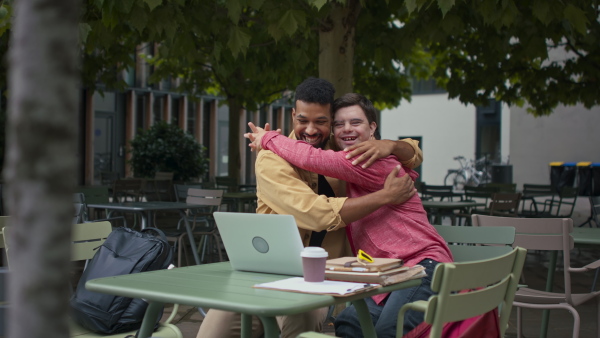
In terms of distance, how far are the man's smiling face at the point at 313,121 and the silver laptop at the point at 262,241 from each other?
0.73 metres

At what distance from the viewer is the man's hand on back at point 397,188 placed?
297cm

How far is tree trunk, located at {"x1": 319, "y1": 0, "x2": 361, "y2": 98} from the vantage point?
22.7 feet

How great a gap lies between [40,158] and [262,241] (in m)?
1.94

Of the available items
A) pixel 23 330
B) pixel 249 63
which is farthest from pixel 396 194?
pixel 249 63

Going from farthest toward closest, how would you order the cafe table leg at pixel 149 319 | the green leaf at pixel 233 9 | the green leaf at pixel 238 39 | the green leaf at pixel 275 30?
1. the green leaf at pixel 238 39
2. the green leaf at pixel 275 30
3. the green leaf at pixel 233 9
4. the cafe table leg at pixel 149 319

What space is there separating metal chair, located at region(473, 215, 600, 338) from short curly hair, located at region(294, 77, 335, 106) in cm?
155

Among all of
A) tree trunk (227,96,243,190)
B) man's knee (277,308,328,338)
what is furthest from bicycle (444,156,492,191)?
man's knee (277,308,328,338)

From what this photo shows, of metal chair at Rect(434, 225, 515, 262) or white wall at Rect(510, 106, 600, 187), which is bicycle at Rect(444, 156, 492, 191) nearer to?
white wall at Rect(510, 106, 600, 187)

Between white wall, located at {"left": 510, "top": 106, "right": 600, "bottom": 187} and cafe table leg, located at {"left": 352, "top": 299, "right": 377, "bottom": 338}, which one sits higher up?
white wall, located at {"left": 510, "top": 106, "right": 600, "bottom": 187}

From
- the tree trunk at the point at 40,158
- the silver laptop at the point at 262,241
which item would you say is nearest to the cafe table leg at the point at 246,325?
the silver laptop at the point at 262,241

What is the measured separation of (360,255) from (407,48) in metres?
5.82

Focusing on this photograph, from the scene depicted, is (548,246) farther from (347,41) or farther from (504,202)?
(504,202)

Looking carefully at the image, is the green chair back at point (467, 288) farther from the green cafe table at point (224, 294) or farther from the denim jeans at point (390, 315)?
the green cafe table at point (224, 294)

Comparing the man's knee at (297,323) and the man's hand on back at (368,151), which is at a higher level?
the man's hand on back at (368,151)
